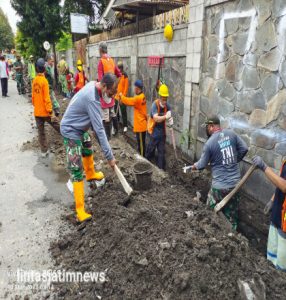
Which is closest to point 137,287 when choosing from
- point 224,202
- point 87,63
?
point 224,202

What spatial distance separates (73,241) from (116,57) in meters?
9.39

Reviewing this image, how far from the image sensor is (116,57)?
11492mm

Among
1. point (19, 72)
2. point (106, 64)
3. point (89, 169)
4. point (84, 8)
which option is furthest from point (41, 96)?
point (84, 8)

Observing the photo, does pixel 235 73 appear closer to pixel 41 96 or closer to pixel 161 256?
pixel 161 256

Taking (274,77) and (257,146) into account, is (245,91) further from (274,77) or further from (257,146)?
(257,146)

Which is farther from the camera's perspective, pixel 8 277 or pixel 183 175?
pixel 183 175

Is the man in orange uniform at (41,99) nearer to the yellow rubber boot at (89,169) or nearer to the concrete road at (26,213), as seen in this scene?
the concrete road at (26,213)

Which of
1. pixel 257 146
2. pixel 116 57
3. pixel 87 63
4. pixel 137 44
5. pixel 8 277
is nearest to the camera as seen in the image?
pixel 8 277

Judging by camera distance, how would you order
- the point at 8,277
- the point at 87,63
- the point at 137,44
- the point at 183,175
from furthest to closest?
the point at 87,63, the point at 137,44, the point at 183,175, the point at 8,277

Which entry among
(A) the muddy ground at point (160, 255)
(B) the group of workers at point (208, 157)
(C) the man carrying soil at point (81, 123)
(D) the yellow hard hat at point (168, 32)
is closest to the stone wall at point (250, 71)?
(B) the group of workers at point (208, 157)

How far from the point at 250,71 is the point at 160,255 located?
11.3 feet

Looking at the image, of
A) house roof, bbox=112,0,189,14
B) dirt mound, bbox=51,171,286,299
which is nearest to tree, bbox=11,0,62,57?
house roof, bbox=112,0,189,14

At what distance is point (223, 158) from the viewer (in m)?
4.16

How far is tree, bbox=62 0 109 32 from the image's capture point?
20.3 metres
